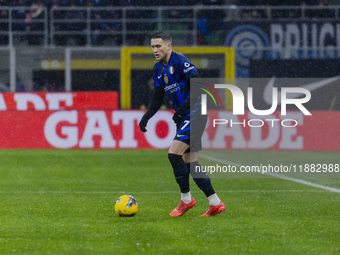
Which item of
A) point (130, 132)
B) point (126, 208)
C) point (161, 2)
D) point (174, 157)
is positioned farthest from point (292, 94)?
point (126, 208)

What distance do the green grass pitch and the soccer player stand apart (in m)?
0.35

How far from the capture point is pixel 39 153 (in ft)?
57.6

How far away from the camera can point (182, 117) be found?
24.6 feet

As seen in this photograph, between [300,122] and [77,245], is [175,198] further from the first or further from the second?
[300,122]

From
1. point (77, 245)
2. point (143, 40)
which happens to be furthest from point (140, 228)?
point (143, 40)

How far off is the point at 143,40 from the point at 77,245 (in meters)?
18.1

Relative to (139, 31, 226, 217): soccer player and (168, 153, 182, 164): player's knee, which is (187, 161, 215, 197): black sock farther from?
(168, 153, 182, 164): player's knee

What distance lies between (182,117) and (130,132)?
1100 centimetres

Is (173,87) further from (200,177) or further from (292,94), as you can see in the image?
(292,94)

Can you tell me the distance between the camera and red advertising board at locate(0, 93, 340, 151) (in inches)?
723

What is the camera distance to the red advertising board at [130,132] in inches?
723

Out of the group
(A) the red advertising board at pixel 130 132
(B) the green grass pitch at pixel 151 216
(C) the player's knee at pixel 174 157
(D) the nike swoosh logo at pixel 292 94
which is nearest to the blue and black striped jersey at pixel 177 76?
(C) the player's knee at pixel 174 157

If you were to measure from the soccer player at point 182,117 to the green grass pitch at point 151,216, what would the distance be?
354 mm

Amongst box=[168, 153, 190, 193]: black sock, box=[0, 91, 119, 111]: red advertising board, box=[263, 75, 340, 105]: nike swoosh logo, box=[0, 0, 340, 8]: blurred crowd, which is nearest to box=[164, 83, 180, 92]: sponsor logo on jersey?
box=[168, 153, 190, 193]: black sock
